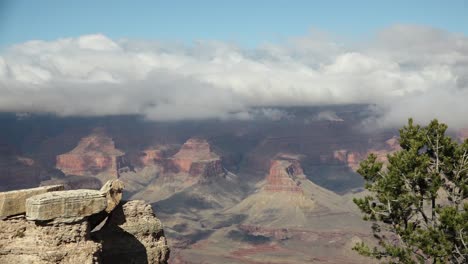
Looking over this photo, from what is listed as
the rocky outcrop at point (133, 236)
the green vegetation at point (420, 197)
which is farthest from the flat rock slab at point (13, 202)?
the green vegetation at point (420, 197)

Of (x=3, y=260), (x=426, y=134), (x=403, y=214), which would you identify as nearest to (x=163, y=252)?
(x=3, y=260)

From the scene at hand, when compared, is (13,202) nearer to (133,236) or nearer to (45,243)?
(45,243)

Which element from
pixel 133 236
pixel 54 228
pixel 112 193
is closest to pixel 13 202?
pixel 54 228

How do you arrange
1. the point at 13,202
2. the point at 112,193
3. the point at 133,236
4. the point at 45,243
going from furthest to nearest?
the point at 133,236, the point at 112,193, the point at 13,202, the point at 45,243

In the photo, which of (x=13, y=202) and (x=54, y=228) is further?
(x=13, y=202)

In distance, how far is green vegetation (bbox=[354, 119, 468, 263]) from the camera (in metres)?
40.2

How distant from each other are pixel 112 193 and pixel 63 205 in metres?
5.92

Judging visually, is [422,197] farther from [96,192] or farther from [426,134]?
[96,192]

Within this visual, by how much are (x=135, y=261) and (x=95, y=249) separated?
8181 millimetres

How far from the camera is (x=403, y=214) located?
43.9 metres

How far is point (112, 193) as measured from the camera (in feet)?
126

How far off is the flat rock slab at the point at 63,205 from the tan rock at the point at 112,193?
10.6 ft

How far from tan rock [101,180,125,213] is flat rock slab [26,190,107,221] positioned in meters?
3.22

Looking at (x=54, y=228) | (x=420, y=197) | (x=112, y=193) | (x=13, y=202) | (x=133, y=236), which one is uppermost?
(x=112, y=193)
